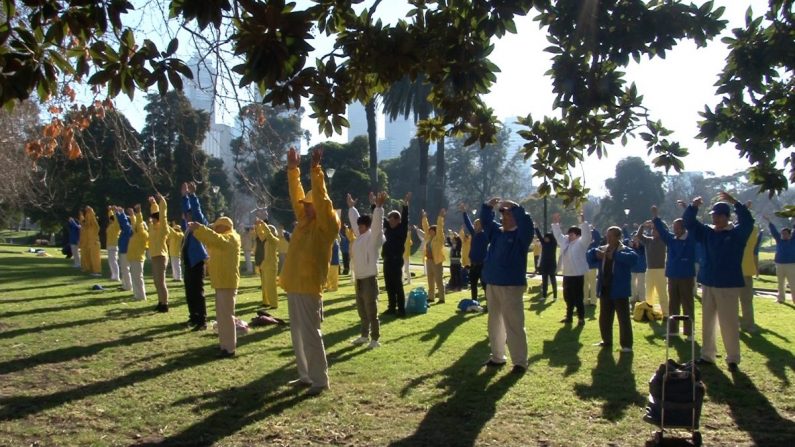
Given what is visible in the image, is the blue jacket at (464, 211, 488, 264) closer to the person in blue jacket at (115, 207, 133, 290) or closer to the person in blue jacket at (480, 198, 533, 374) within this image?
the person in blue jacket at (480, 198, 533, 374)

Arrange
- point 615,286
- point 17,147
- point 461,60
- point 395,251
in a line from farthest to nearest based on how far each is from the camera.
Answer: point 17,147 → point 395,251 → point 615,286 → point 461,60

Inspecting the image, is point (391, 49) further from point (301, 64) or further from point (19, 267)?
point (19, 267)

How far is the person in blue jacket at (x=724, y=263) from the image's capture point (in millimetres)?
8602

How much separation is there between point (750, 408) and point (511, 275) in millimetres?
2926

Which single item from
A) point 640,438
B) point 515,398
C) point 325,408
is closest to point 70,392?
point 325,408

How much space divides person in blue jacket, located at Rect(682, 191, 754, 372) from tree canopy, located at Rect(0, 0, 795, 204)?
1.71 ft

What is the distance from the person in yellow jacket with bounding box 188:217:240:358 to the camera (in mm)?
9305

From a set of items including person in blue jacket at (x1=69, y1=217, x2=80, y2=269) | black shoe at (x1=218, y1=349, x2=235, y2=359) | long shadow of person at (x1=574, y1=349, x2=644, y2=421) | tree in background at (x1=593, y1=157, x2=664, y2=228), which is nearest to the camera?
long shadow of person at (x1=574, y1=349, x2=644, y2=421)

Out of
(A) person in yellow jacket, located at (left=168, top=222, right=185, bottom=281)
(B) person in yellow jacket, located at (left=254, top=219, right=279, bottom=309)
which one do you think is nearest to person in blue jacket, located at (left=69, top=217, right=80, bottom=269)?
(A) person in yellow jacket, located at (left=168, top=222, right=185, bottom=281)

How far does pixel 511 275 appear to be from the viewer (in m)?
8.67

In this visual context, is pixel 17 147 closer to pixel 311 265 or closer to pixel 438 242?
pixel 438 242

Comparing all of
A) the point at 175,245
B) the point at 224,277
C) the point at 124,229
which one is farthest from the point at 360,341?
the point at 175,245

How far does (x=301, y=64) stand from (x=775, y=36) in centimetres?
566

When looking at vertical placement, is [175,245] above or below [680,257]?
above
